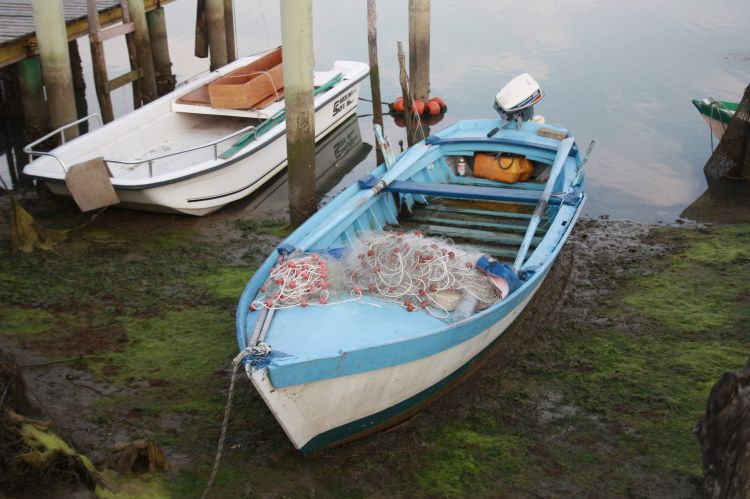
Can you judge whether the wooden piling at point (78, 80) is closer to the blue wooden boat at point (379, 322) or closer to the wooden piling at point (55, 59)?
the wooden piling at point (55, 59)

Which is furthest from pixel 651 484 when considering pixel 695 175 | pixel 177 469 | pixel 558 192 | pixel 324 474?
pixel 695 175

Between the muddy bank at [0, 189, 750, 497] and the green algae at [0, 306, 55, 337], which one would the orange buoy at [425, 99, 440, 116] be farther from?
the green algae at [0, 306, 55, 337]

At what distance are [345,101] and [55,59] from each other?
15.5 ft

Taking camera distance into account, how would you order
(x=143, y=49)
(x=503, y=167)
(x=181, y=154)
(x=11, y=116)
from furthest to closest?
(x=11, y=116) → (x=143, y=49) → (x=181, y=154) → (x=503, y=167)

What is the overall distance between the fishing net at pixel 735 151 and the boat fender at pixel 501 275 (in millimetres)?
6462

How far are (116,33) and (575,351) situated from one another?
941 centimetres

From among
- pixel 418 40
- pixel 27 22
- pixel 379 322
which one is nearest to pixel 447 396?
pixel 379 322

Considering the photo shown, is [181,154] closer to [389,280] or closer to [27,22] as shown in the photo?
[27,22]

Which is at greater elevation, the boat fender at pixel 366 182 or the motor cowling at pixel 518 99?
the motor cowling at pixel 518 99

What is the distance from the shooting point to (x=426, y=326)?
19.1 feet

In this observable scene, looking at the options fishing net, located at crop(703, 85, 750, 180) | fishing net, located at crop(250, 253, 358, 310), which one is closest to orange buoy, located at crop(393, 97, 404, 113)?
fishing net, located at crop(703, 85, 750, 180)

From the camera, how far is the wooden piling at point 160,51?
15273 mm

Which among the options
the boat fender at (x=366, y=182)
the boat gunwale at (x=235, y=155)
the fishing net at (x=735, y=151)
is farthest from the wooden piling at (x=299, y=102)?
the fishing net at (x=735, y=151)

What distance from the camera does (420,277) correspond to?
20.0ft
